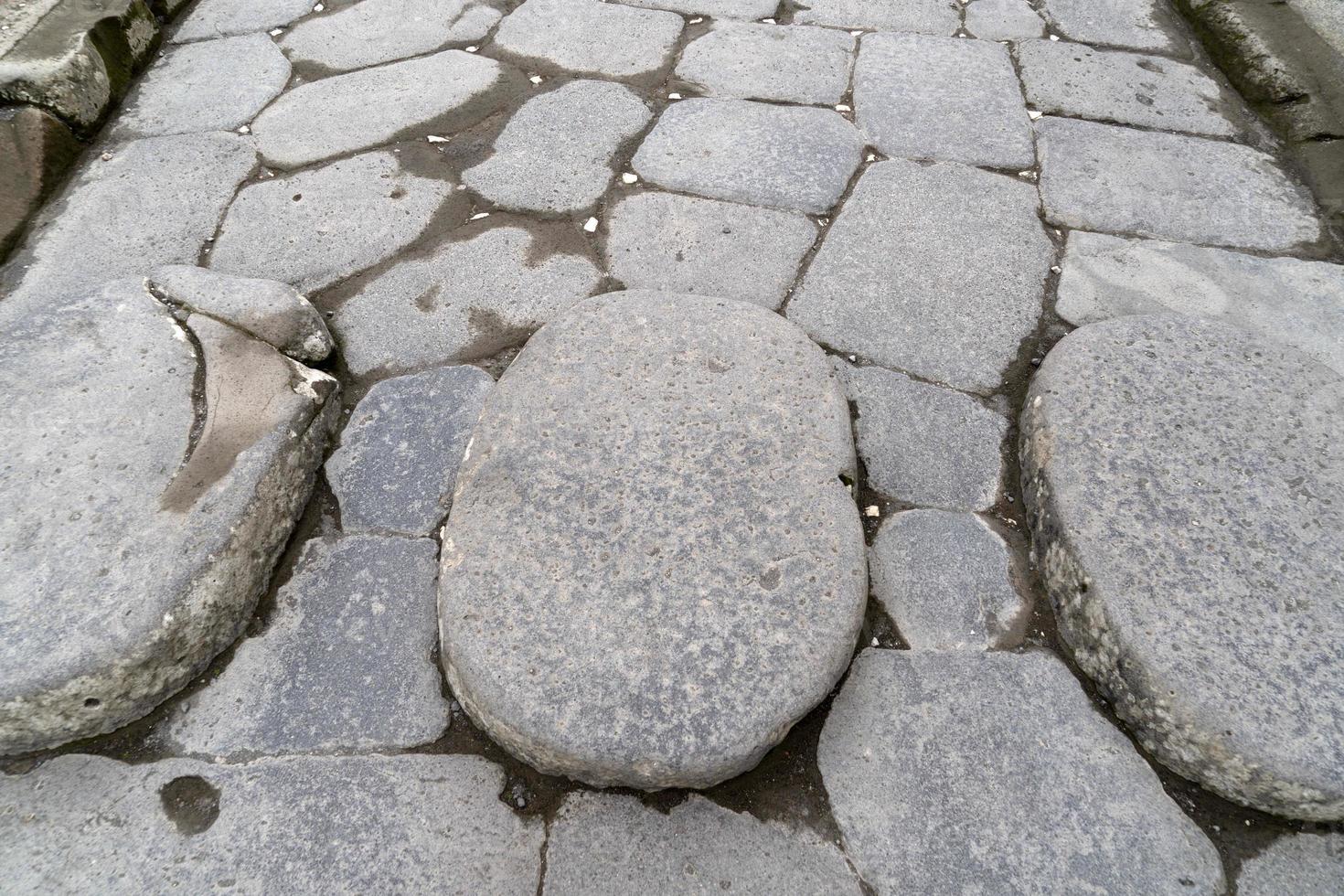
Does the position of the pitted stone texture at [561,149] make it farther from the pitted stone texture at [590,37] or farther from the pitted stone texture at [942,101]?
the pitted stone texture at [942,101]

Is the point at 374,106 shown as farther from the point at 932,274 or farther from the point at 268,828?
the point at 268,828

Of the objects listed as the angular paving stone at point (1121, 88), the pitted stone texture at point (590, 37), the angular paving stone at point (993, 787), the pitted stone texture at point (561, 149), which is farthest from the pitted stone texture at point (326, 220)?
the angular paving stone at point (1121, 88)

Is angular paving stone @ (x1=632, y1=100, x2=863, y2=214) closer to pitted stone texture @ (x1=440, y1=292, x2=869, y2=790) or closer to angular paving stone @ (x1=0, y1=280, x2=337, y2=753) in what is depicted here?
pitted stone texture @ (x1=440, y1=292, x2=869, y2=790)

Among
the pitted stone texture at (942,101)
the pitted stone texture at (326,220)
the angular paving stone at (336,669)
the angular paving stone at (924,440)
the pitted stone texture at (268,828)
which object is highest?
the pitted stone texture at (942,101)

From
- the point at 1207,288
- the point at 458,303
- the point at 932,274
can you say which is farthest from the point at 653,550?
the point at 1207,288

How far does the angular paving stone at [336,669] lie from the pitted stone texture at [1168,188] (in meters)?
1.39

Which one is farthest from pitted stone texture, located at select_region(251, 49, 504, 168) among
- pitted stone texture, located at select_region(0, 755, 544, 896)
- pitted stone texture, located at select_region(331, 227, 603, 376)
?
pitted stone texture, located at select_region(0, 755, 544, 896)

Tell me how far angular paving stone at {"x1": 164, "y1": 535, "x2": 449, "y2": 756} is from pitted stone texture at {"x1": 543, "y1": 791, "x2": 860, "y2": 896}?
22cm

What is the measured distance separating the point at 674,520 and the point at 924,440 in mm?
452

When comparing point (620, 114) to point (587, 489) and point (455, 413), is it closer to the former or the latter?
point (455, 413)

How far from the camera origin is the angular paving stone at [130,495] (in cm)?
93

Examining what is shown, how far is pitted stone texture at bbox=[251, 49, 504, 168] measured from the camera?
67.3 inches

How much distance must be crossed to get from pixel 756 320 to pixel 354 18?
5.13 ft

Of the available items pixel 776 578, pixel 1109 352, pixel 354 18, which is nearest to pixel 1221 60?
pixel 1109 352
